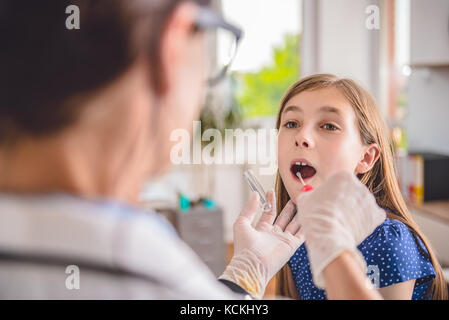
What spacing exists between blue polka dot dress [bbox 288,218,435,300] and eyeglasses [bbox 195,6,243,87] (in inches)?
12.8

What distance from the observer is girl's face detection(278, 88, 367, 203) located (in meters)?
0.74

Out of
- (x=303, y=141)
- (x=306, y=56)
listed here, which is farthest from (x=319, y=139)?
(x=306, y=56)

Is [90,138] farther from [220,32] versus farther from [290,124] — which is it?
[290,124]

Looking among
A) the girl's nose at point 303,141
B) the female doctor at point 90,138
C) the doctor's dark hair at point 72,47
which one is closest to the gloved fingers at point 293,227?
the girl's nose at point 303,141

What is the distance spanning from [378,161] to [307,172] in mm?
114

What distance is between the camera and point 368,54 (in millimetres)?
915

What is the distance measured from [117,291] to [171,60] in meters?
0.23

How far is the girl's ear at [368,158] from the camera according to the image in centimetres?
75

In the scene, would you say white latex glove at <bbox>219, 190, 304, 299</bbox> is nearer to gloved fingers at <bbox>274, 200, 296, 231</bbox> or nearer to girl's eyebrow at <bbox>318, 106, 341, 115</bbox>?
gloved fingers at <bbox>274, 200, 296, 231</bbox>

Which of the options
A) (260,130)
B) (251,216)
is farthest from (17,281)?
(260,130)

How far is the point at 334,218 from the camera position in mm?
604

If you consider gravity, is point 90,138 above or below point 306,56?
below

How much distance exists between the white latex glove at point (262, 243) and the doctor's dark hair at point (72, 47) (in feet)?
1.17

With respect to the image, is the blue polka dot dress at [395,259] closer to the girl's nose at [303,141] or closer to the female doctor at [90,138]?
A: the girl's nose at [303,141]
